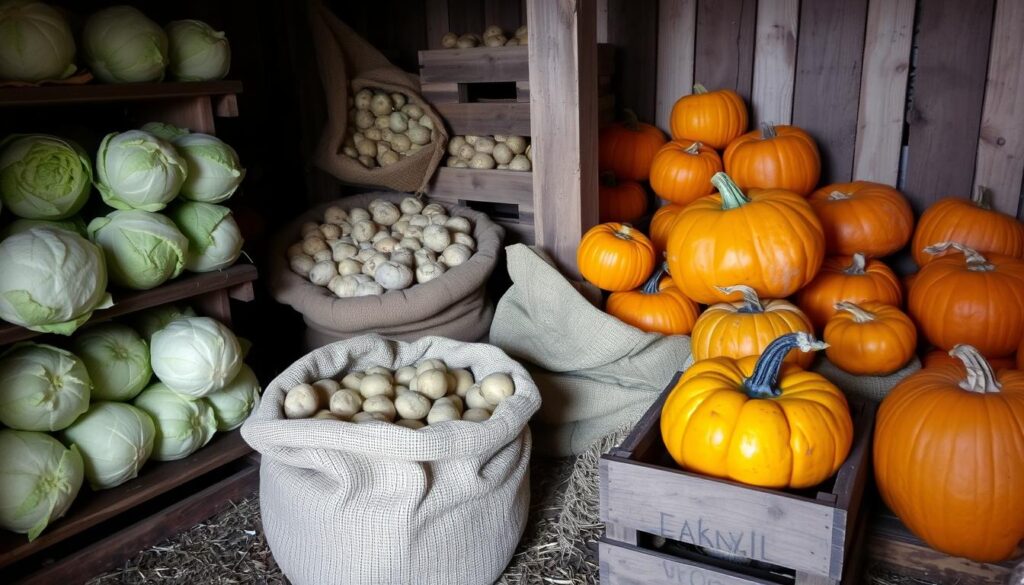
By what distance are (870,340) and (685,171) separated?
98 cm

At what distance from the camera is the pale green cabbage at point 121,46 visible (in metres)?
1.92

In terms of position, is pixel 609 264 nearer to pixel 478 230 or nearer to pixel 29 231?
pixel 478 230

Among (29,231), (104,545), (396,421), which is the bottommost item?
(104,545)

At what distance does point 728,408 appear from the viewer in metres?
1.52

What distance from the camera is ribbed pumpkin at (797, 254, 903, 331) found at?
87.4 inches

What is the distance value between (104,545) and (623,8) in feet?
8.23

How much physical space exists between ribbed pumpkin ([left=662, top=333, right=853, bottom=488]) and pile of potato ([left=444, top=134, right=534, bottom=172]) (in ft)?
4.94

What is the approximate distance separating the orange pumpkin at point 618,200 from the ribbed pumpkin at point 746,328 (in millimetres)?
975

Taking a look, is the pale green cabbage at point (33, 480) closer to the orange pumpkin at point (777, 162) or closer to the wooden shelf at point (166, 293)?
the wooden shelf at point (166, 293)

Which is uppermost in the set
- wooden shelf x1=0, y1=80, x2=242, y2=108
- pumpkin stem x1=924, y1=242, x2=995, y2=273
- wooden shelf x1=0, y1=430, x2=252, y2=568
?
wooden shelf x1=0, y1=80, x2=242, y2=108

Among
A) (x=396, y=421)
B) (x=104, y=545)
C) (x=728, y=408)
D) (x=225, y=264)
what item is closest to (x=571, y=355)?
(x=396, y=421)

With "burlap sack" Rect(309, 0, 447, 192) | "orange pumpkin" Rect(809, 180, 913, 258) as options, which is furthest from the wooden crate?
"burlap sack" Rect(309, 0, 447, 192)

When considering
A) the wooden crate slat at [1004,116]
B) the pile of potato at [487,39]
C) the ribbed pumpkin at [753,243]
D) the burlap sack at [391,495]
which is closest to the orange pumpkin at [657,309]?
the ribbed pumpkin at [753,243]

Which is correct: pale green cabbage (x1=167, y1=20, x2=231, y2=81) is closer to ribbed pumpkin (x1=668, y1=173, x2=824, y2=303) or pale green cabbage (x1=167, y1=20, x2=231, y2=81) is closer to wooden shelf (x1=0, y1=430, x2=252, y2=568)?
wooden shelf (x1=0, y1=430, x2=252, y2=568)
